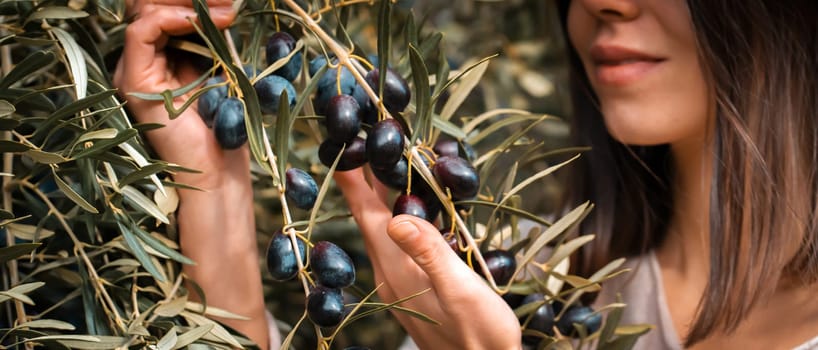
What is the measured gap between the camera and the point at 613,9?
2.71ft

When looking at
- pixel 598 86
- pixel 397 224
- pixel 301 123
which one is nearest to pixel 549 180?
pixel 598 86

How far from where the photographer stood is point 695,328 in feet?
2.94

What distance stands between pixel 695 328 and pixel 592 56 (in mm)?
327

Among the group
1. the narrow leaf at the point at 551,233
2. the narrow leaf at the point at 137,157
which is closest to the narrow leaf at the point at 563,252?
the narrow leaf at the point at 551,233

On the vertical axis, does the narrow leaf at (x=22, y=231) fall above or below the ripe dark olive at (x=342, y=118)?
below

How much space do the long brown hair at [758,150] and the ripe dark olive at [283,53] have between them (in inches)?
16.3

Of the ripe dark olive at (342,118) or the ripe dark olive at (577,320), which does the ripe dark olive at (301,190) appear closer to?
the ripe dark olive at (342,118)

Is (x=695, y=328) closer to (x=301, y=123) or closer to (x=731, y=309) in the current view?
(x=731, y=309)

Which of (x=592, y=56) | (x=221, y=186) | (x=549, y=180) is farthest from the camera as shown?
(x=549, y=180)

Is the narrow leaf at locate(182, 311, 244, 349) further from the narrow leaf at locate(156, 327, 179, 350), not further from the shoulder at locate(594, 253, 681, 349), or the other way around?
the shoulder at locate(594, 253, 681, 349)

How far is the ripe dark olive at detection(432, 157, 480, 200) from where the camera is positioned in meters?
0.57

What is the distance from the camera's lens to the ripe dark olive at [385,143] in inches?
20.8

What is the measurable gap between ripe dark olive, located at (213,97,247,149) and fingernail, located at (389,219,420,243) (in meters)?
0.14

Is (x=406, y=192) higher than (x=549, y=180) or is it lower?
higher
